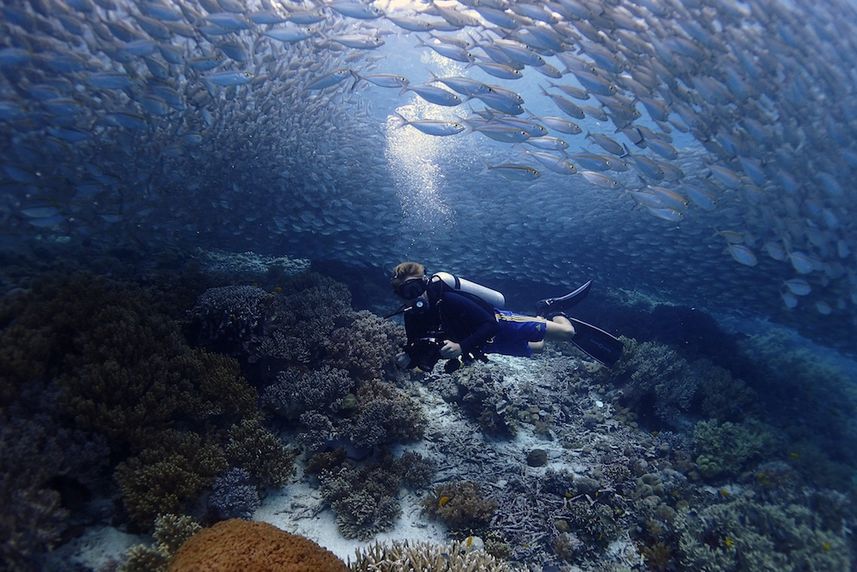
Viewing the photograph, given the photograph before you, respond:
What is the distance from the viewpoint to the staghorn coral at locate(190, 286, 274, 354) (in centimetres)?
638

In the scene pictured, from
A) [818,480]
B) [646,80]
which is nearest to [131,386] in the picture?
[646,80]

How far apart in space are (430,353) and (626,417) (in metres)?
5.92

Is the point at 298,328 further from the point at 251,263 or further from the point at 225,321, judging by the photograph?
the point at 251,263

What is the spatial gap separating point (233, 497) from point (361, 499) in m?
1.44

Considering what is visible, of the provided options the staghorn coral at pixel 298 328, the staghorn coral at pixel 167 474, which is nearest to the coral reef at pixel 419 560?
the staghorn coral at pixel 167 474

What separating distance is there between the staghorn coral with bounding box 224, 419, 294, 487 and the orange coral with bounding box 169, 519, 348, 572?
1.68 metres

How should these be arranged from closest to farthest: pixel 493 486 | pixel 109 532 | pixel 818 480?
pixel 109 532, pixel 493 486, pixel 818 480

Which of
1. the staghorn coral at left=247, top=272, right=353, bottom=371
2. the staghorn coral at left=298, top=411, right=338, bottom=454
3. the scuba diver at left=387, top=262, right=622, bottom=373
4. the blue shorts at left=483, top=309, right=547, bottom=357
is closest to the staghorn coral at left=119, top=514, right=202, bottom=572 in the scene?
the staghorn coral at left=298, top=411, right=338, bottom=454

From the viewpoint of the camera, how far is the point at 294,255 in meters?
14.3

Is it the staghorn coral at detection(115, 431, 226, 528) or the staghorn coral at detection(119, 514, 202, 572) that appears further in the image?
the staghorn coral at detection(115, 431, 226, 528)

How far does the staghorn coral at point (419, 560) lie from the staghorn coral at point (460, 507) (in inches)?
33.8

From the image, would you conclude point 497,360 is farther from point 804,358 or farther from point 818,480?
point 804,358

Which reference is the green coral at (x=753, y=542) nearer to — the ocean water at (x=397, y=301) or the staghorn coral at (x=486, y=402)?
the ocean water at (x=397, y=301)

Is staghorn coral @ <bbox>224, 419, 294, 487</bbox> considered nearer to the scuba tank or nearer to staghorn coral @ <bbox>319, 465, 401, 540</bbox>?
staghorn coral @ <bbox>319, 465, 401, 540</bbox>
